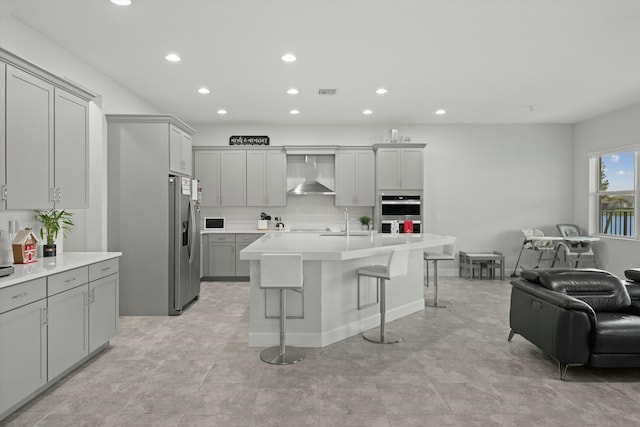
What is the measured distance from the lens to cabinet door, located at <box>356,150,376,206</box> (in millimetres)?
7348

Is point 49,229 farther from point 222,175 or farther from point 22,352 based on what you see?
point 222,175

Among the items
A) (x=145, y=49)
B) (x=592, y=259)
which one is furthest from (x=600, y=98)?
(x=145, y=49)

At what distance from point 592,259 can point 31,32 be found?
8.65 m

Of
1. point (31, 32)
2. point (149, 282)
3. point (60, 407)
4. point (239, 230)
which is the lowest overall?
point (60, 407)

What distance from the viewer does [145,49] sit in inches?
162

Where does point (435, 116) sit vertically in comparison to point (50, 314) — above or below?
above

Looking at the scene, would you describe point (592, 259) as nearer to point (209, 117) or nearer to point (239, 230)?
point (239, 230)

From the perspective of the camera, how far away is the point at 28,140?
9.82 feet

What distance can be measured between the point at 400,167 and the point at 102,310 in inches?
207

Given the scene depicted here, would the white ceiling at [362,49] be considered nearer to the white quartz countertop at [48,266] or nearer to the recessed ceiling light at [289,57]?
the recessed ceiling light at [289,57]

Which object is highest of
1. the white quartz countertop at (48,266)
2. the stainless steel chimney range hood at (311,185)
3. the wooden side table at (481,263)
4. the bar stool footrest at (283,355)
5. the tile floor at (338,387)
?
the stainless steel chimney range hood at (311,185)

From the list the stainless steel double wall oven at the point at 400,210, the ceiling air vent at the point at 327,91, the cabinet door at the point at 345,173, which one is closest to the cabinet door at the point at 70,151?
the ceiling air vent at the point at 327,91

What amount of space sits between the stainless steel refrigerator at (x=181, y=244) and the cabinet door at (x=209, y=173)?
1.85 m

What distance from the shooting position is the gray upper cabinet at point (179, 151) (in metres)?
4.93
